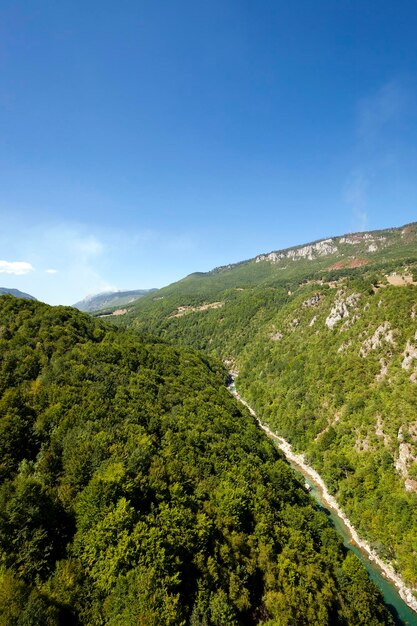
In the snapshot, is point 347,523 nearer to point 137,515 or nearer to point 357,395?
point 357,395

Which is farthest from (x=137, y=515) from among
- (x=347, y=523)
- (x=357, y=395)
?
(x=357, y=395)

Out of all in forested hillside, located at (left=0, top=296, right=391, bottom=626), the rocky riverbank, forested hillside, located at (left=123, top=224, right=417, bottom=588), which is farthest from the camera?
forested hillside, located at (left=123, top=224, right=417, bottom=588)

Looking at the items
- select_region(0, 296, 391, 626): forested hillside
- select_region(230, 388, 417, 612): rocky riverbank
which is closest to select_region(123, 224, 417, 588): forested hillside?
select_region(230, 388, 417, 612): rocky riverbank

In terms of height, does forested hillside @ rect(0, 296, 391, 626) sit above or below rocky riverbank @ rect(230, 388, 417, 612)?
above

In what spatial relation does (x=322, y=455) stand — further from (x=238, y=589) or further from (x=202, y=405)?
(x=238, y=589)

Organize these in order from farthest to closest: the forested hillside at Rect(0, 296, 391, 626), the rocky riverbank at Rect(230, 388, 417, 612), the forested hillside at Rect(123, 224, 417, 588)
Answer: the forested hillside at Rect(123, 224, 417, 588), the rocky riverbank at Rect(230, 388, 417, 612), the forested hillside at Rect(0, 296, 391, 626)

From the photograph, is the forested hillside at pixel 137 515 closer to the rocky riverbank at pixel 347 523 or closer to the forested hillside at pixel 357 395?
the rocky riverbank at pixel 347 523

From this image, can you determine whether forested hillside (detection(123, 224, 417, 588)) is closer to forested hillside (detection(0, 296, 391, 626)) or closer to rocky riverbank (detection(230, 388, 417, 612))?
rocky riverbank (detection(230, 388, 417, 612))

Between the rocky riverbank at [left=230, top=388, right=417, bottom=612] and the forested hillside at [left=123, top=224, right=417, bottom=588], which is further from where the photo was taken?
the forested hillside at [left=123, top=224, right=417, bottom=588]
